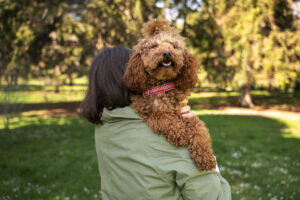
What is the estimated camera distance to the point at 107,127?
64.8 inches

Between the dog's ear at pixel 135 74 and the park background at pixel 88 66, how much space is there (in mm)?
2186

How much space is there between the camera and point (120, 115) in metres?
1.58

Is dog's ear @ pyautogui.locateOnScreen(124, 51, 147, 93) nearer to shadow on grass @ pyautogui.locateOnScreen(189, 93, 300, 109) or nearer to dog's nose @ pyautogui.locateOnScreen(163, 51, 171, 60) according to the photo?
dog's nose @ pyautogui.locateOnScreen(163, 51, 171, 60)

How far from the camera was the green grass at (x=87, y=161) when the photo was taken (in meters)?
4.32

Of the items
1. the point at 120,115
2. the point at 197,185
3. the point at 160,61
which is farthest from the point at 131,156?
the point at 160,61

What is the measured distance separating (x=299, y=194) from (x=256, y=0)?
9.93 meters

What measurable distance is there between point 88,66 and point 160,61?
1067 centimetres

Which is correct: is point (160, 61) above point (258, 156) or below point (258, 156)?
above

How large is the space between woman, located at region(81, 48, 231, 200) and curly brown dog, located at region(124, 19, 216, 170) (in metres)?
0.09

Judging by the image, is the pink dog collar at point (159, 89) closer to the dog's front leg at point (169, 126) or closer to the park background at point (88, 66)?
the dog's front leg at point (169, 126)

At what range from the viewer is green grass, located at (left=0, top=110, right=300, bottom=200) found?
4.32 metres

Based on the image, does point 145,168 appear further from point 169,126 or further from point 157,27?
point 157,27

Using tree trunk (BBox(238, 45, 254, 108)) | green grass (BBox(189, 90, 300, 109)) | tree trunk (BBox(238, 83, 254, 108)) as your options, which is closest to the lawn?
tree trunk (BBox(238, 45, 254, 108))

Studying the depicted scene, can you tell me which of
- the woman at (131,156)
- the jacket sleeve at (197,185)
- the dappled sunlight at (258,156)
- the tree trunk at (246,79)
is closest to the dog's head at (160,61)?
the woman at (131,156)
